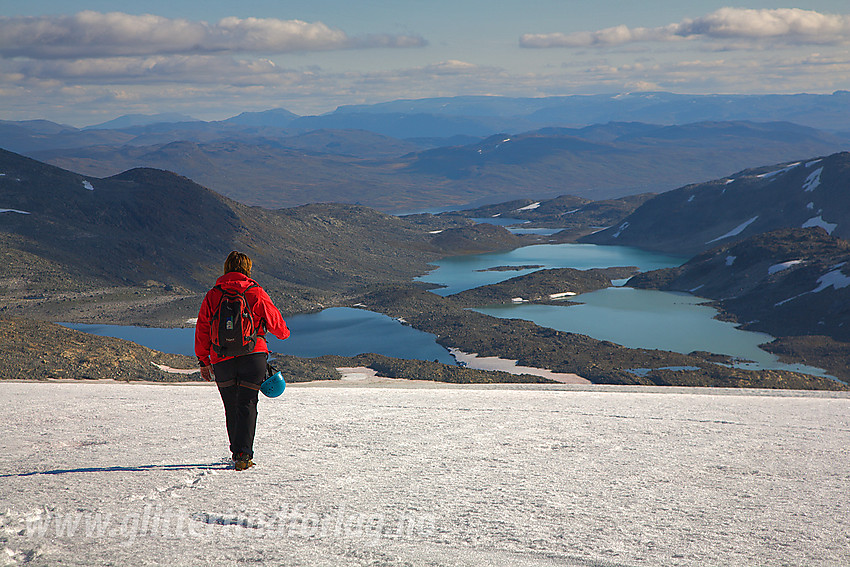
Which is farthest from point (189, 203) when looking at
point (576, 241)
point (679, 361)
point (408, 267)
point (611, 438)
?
point (611, 438)

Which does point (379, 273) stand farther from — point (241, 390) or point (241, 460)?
point (241, 390)

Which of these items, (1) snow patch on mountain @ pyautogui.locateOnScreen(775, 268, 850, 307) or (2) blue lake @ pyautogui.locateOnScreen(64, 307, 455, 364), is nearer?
(2) blue lake @ pyautogui.locateOnScreen(64, 307, 455, 364)

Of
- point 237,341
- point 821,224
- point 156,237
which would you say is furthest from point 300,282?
point 237,341

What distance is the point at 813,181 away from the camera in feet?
424

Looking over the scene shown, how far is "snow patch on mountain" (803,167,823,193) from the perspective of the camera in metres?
128

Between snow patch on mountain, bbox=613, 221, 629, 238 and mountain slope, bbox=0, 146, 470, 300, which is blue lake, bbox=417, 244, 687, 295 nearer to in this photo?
mountain slope, bbox=0, 146, 470, 300

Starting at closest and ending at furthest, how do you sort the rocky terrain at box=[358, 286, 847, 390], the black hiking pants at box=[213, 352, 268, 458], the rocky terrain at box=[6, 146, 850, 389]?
the black hiking pants at box=[213, 352, 268, 458] → the rocky terrain at box=[6, 146, 850, 389] → the rocky terrain at box=[358, 286, 847, 390]

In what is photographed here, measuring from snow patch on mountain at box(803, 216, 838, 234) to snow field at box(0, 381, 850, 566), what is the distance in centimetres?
11862

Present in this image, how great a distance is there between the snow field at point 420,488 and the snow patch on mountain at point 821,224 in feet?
389

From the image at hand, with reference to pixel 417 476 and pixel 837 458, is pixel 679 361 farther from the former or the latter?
pixel 417 476

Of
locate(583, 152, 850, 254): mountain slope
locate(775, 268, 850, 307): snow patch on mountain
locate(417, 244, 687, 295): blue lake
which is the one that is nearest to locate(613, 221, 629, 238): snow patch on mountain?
locate(583, 152, 850, 254): mountain slope

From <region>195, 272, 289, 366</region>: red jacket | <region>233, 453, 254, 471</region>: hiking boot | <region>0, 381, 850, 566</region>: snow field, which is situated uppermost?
<region>195, 272, 289, 366</region>: red jacket

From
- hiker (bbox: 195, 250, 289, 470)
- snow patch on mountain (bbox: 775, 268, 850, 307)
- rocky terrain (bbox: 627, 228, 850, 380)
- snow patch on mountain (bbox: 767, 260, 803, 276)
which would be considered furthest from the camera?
snow patch on mountain (bbox: 767, 260, 803, 276)

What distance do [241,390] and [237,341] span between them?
641 mm
